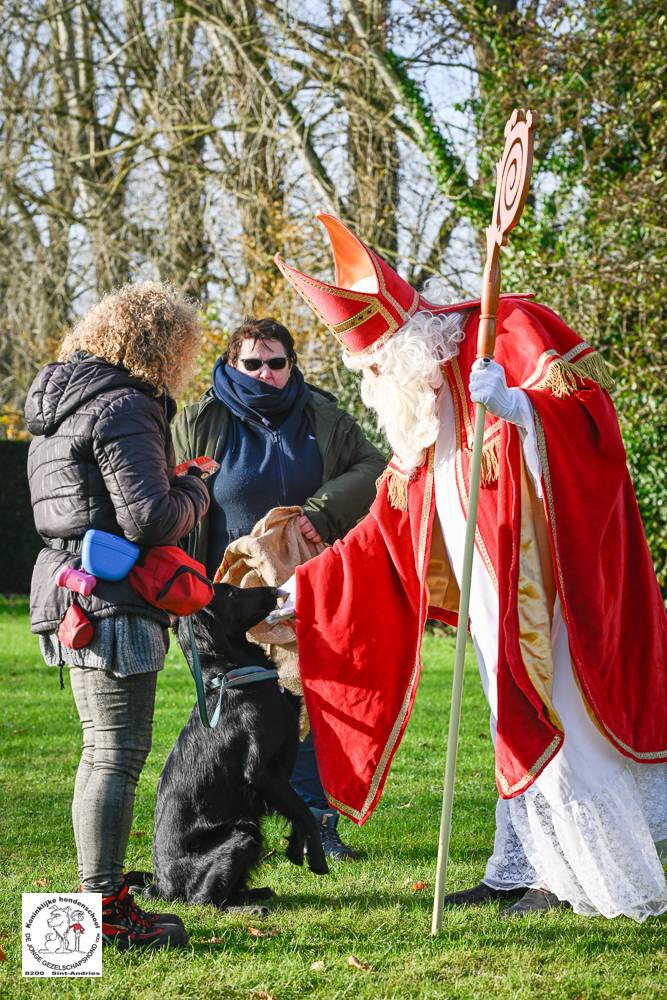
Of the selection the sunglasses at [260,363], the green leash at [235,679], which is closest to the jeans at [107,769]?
the green leash at [235,679]

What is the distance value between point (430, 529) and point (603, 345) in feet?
17.8

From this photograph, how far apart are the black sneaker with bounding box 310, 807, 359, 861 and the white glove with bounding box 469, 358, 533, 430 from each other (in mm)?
1835

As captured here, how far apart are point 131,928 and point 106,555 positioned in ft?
3.56

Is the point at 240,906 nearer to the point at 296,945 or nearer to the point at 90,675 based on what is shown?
the point at 296,945

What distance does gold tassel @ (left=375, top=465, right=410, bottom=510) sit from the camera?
391cm

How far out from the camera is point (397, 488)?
12.9 feet

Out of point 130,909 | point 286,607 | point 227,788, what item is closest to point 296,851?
point 227,788

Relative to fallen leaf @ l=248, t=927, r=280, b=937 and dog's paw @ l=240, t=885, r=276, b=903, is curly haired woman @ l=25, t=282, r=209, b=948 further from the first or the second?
dog's paw @ l=240, t=885, r=276, b=903

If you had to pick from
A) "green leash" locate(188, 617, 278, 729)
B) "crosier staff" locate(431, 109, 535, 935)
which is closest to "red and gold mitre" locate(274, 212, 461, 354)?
"crosier staff" locate(431, 109, 535, 935)

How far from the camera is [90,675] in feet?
10.7

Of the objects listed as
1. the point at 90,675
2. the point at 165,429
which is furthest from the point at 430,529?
the point at 90,675

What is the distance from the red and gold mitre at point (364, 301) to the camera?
12.5 feet

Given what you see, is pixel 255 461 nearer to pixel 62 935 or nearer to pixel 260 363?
pixel 260 363

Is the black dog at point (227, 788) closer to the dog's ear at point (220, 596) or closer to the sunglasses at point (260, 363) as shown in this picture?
the dog's ear at point (220, 596)
